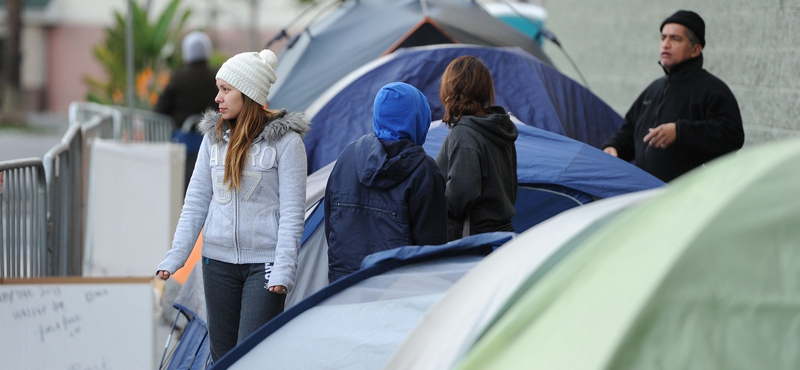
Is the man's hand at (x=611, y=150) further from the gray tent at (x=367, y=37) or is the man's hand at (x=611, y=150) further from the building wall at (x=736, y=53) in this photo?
the gray tent at (x=367, y=37)

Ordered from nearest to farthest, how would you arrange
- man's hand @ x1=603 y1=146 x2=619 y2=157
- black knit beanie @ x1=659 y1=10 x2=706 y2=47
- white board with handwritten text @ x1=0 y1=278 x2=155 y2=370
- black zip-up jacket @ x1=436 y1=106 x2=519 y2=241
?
A: white board with handwritten text @ x1=0 y1=278 x2=155 y2=370 < black zip-up jacket @ x1=436 y1=106 x2=519 y2=241 < black knit beanie @ x1=659 y1=10 x2=706 y2=47 < man's hand @ x1=603 y1=146 x2=619 y2=157

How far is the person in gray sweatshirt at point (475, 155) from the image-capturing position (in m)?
4.12

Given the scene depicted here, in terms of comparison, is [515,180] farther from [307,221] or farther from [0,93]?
[0,93]

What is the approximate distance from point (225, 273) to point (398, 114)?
36.0 inches

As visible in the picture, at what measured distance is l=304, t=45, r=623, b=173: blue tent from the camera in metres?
5.86

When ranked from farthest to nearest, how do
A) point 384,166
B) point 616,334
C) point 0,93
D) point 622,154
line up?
point 0,93
point 622,154
point 384,166
point 616,334

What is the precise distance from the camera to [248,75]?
3867 millimetres

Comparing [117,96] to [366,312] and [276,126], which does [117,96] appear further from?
[366,312]

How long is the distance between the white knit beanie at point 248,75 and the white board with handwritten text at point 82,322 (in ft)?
3.21

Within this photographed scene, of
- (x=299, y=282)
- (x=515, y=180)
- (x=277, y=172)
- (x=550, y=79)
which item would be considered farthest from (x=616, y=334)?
(x=550, y=79)

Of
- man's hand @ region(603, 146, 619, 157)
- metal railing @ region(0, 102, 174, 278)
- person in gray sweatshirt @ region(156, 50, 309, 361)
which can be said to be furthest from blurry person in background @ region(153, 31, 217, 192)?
person in gray sweatshirt @ region(156, 50, 309, 361)

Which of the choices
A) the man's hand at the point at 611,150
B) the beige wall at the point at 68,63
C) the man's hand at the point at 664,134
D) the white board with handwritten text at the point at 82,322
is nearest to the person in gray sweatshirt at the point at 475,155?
the man's hand at the point at 664,134

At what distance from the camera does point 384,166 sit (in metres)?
3.66

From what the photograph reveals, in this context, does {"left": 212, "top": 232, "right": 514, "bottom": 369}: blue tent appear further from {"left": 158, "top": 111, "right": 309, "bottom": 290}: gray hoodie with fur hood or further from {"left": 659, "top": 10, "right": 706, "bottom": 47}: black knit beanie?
{"left": 659, "top": 10, "right": 706, "bottom": 47}: black knit beanie
